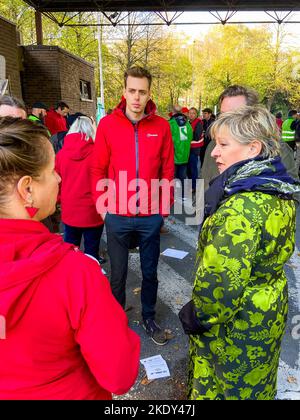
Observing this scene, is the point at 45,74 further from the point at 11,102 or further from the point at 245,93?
the point at 245,93

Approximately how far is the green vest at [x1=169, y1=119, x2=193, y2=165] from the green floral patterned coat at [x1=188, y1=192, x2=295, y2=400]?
6072 millimetres

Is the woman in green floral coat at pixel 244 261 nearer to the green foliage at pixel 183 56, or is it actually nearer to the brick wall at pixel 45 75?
the brick wall at pixel 45 75

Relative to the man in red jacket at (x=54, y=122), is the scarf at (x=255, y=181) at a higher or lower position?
lower

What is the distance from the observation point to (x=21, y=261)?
2.97ft

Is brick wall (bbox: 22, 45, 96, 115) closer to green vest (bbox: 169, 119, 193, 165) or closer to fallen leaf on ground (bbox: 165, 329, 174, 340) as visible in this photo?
green vest (bbox: 169, 119, 193, 165)

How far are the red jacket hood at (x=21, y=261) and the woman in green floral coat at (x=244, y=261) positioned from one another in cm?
74

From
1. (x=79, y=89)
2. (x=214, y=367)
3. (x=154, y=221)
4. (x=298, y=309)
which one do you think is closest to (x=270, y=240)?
(x=214, y=367)

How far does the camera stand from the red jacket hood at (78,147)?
139 inches

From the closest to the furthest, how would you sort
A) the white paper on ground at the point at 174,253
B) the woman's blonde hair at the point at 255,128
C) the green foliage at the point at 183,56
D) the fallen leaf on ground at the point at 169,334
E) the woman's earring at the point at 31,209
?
the woman's earring at the point at 31,209 → the woman's blonde hair at the point at 255,128 → the fallen leaf on ground at the point at 169,334 → the white paper on ground at the point at 174,253 → the green foliage at the point at 183,56

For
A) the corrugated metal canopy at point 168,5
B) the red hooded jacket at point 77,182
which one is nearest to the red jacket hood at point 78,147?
the red hooded jacket at point 77,182

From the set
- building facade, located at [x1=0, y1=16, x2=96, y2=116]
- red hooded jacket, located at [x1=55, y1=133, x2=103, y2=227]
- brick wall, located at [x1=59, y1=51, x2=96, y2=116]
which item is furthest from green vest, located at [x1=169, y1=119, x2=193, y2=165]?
brick wall, located at [x1=59, y1=51, x2=96, y2=116]

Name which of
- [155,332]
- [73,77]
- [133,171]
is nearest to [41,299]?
[133,171]

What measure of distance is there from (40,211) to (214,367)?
1.21 metres

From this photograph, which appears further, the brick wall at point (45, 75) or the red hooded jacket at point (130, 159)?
the brick wall at point (45, 75)
